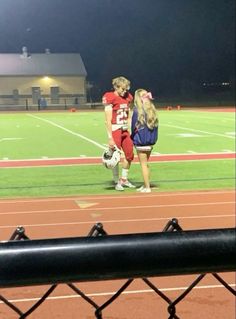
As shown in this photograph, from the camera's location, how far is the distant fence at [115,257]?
3.92 feet

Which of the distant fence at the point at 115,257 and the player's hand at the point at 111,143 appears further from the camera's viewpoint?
the player's hand at the point at 111,143

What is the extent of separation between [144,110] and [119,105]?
0.63 ft

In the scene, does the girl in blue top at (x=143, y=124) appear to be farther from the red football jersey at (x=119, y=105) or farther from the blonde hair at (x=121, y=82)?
the blonde hair at (x=121, y=82)

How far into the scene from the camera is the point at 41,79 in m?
2.43

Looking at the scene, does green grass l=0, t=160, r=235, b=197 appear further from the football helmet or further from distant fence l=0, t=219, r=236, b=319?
distant fence l=0, t=219, r=236, b=319

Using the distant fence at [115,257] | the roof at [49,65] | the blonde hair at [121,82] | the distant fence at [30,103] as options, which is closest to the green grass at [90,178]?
the roof at [49,65]

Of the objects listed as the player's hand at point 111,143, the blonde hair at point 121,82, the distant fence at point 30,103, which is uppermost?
the blonde hair at point 121,82

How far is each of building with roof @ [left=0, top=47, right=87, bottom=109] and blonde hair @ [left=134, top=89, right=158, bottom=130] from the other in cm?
26

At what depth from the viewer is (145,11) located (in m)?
2.41

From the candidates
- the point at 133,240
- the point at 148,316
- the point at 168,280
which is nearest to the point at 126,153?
the point at 133,240

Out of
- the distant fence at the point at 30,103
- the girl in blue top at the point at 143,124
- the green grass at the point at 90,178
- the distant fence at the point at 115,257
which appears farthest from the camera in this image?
the green grass at the point at 90,178

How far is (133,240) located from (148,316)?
120 inches

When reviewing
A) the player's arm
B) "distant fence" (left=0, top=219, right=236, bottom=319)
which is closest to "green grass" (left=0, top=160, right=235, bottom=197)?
the player's arm

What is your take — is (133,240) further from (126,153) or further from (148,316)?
(148,316)
